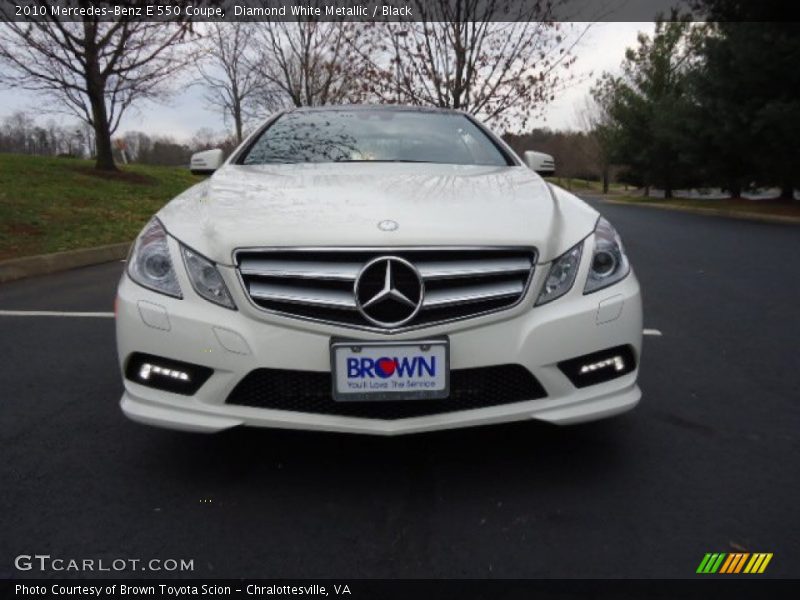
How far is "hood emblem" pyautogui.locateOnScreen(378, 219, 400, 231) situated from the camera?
6.75 feet

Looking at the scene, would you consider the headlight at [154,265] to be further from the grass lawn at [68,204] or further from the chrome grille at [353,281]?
the grass lawn at [68,204]

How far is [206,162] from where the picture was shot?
11.5 feet

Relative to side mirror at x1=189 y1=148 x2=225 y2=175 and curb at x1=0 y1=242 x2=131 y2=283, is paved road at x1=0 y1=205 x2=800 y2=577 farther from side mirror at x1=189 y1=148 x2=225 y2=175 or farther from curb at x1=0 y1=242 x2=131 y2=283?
curb at x1=0 y1=242 x2=131 y2=283

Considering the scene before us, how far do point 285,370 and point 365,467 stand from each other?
52 cm

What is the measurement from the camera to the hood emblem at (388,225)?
2059mm

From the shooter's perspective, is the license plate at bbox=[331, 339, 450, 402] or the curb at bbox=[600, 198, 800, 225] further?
the curb at bbox=[600, 198, 800, 225]

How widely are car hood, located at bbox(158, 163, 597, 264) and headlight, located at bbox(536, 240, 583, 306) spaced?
0.03 m

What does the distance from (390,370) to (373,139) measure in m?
1.83
